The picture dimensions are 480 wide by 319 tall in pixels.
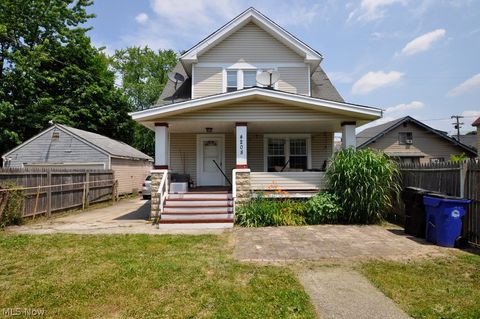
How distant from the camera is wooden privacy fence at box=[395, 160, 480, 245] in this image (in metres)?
5.86

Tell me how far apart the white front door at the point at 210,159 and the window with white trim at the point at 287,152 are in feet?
6.43

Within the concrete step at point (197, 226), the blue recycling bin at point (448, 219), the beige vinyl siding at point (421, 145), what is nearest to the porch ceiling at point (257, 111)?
the concrete step at point (197, 226)

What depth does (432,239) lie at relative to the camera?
20.3 ft

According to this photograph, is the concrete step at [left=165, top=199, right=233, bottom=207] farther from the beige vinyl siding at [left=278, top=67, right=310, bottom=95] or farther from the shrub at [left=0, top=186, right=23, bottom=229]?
the beige vinyl siding at [left=278, top=67, right=310, bottom=95]

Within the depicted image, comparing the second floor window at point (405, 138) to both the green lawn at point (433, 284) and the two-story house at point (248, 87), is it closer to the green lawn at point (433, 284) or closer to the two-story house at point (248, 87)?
the two-story house at point (248, 87)

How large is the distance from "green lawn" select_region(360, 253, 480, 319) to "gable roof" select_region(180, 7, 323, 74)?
8.78 meters

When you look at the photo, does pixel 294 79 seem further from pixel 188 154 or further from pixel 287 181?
pixel 188 154

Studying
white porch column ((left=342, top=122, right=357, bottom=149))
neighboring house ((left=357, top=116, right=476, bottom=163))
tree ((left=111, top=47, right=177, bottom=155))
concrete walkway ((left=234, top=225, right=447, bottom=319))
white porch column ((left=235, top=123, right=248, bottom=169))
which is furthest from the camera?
tree ((left=111, top=47, right=177, bottom=155))

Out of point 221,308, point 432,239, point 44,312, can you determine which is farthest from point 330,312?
point 432,239

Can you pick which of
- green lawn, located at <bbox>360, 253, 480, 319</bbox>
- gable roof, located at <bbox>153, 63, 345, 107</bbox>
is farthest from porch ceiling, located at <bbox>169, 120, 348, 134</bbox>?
green lawn, located at <bbox>360, 253, 480, 319</bbox>

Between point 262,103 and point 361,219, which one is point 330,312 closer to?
point 361,219

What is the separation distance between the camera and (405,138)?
2345 centimetres

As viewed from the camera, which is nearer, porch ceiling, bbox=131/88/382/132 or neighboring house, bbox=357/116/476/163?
porch ceiling, bbox=131/88/382/132

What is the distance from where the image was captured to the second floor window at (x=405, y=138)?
2335 centimetres
